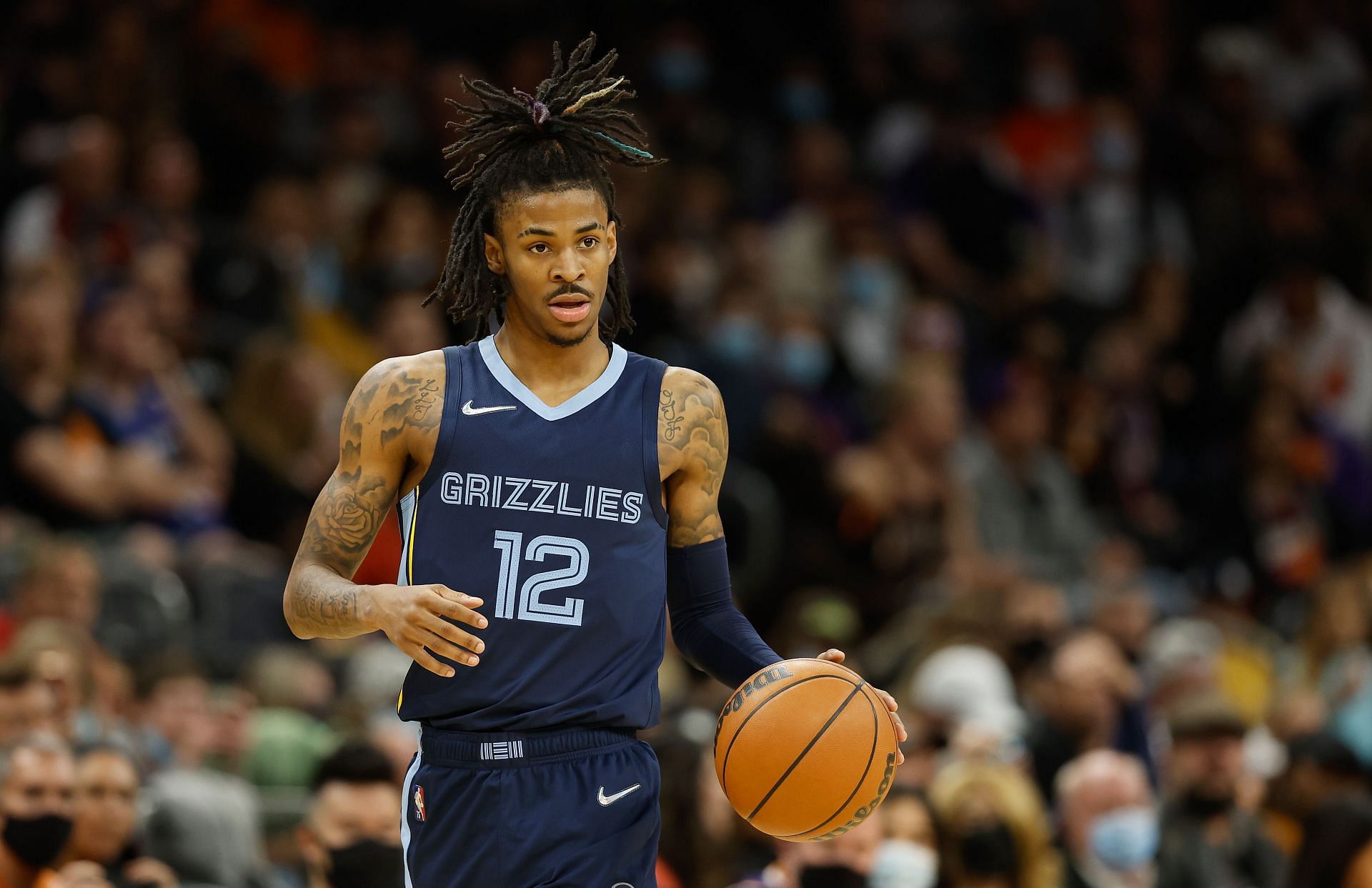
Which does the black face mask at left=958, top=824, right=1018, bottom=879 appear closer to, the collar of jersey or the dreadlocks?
the collar of jersey

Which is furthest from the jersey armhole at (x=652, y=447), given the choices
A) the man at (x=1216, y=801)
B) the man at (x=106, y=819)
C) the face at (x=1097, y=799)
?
the man at (x=1216, y=801)

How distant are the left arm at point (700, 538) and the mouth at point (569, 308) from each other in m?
0.28

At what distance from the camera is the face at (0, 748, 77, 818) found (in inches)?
234

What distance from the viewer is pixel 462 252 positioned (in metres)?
4.53

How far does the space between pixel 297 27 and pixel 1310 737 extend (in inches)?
326

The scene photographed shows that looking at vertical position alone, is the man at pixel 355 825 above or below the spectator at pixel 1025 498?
below

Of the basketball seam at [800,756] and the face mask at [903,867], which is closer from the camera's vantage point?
the basketball seam at [800,756]

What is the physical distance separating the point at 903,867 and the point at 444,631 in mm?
3444

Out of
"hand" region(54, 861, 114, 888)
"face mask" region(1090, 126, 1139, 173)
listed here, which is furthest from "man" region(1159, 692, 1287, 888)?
"face mask" region(1090, 126, 1139, 173)

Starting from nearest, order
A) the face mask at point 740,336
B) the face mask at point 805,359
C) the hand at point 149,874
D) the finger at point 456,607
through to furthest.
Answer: the finger at point 456,607
the hand at point 149,874
the face mask at point 740,336
the face mask at point 805,359

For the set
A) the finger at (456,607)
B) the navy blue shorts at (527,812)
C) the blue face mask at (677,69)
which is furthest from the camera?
the blue face mask at (677,69)

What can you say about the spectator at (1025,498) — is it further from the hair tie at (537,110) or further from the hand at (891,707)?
the hair tie at (537,110)

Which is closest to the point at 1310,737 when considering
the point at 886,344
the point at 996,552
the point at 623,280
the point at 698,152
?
the point at 996,552

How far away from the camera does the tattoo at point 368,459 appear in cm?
430
